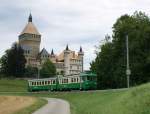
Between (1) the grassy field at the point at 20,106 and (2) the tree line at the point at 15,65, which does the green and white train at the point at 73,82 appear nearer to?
(1) the grassy field at the point at 20,106

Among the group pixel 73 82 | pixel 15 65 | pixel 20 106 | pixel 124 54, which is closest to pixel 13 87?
pixel 15 65

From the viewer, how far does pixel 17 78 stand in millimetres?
179375

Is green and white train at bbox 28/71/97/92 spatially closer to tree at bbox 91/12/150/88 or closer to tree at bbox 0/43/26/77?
tree at bbox 91/12/150/88

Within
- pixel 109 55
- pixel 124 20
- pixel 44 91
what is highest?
pixel 124 20

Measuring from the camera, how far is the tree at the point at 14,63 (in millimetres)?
183375

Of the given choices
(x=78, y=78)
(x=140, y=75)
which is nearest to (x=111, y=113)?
(x=78, y=78)

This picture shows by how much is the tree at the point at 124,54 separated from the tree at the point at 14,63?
301 feet

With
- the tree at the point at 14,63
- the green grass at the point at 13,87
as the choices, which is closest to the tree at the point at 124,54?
the green grass at the point at 13,87

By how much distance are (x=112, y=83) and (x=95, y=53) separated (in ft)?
66.8

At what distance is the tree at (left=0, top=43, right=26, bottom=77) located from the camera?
183 meters

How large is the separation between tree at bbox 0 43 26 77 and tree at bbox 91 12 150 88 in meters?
91.7

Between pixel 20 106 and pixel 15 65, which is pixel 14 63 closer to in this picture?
→ pixel 15 65

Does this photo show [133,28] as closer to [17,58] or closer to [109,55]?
[109,55]

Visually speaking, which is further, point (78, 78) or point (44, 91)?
point (44, 91)
